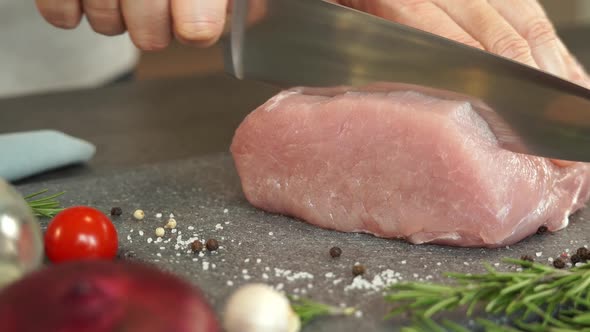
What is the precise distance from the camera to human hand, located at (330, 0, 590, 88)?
1909 millimetres

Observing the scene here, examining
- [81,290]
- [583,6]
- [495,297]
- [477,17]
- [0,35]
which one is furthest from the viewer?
[583,6]

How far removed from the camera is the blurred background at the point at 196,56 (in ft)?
20.8

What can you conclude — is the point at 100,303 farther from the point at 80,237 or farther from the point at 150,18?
the point at 150,18

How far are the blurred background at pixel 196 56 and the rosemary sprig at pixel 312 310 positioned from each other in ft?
15.1

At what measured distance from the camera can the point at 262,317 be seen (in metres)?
1.25

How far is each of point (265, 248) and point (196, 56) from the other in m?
5.38

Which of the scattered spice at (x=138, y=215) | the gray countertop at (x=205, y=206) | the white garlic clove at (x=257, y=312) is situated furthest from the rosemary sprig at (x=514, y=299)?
the scattered spice at (x=138, y=215)

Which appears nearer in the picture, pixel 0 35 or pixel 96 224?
pixel 96 224

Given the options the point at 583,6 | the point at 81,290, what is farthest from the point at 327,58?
the point at 583,6

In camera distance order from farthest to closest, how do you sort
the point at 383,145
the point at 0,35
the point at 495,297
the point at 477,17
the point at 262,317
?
the point at 0,35
the point at 477,17
the point at 383,145
the point at 495,297
the point at 262,317

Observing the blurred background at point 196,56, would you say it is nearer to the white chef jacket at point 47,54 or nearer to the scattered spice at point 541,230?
the white chef jacket at point 47,54

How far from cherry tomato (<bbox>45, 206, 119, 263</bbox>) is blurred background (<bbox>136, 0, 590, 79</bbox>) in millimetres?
4330

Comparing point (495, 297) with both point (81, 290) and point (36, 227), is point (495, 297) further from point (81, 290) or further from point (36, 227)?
point (36, 227)

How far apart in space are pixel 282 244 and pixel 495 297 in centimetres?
56
